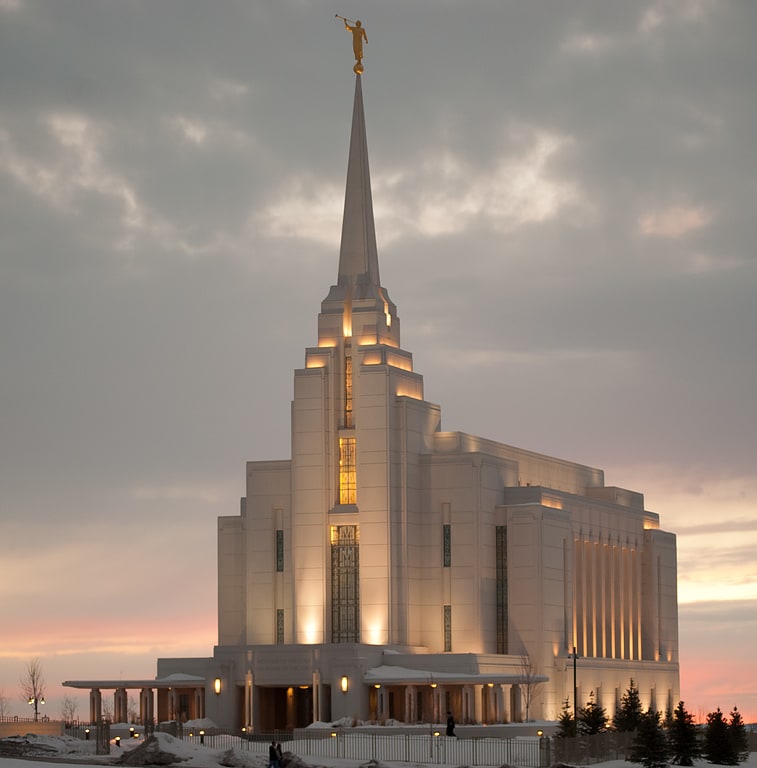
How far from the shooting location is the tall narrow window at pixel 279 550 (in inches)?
4594

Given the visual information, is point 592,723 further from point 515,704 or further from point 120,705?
point 120,705

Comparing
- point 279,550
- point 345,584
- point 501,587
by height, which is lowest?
point 501,587

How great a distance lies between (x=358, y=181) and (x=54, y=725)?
4243cm

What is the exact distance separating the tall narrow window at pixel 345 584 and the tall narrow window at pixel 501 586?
880cm

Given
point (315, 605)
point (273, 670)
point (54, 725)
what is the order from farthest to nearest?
point (315, 605), point (273, 670), point (54, 725)

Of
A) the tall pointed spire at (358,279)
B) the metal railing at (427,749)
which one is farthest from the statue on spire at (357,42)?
the metal railing at (427,749)

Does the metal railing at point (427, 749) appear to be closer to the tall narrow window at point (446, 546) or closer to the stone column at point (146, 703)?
the stone column at point (146, 703)

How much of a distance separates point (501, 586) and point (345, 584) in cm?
969

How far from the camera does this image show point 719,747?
8006cm

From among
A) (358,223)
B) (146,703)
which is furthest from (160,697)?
(358,223)

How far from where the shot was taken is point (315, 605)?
113 metres

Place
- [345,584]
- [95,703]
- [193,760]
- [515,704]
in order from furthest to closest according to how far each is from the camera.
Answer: [345,584] < [95,703] < [515,704] < [193,760]

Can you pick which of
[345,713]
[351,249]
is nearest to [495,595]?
[345,713]

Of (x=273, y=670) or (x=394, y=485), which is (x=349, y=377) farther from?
(x=273, y=670)
